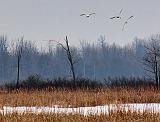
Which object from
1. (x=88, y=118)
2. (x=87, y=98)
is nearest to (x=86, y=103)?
(x=87, y=98)

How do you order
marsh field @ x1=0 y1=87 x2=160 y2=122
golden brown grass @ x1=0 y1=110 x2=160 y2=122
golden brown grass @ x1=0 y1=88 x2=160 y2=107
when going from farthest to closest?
1. golden brown grass @ x1=0 y1=88 x2=160 y2=107
2. marsh field @ x1=0 y1=87 x2=160 y2=122
3. golden brown grass @ x1=0 y1=110 x2=160 y2=122

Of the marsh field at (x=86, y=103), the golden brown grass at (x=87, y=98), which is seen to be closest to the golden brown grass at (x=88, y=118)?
the marsh field at (x=86, y=103)

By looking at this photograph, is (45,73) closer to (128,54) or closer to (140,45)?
(128,54)

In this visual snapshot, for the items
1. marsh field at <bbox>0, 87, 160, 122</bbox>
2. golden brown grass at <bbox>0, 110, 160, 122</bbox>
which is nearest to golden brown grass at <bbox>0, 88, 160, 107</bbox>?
marsh field at <bbox>0, 87, 160, 122</bbox>

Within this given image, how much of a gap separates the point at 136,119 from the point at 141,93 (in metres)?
8.16

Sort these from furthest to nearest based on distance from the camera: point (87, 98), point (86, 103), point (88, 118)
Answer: point (87, 98) → point (86, 103) → point (88, 118)

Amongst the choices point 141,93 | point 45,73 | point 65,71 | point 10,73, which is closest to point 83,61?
point 65,71

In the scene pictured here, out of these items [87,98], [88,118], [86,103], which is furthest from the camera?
[87,98]

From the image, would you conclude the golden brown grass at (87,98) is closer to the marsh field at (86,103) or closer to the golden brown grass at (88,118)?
the marsh field at (86,103)

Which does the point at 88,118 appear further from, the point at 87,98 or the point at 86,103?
the point at 87,98

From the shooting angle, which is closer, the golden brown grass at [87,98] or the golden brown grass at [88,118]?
the golden brown grass at [88,118]

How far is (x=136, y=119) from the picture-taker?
7.10m

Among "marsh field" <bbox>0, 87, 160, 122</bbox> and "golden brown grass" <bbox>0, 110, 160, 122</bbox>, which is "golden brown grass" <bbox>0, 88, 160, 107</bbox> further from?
"golden brown grass" <bbox>0, 110, 160, 122</bbox>

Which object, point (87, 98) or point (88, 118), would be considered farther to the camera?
point (87, 98)
